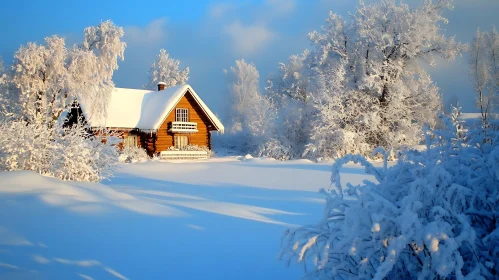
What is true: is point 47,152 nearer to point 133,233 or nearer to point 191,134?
point 133,233

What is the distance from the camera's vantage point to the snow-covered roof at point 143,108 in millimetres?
29822

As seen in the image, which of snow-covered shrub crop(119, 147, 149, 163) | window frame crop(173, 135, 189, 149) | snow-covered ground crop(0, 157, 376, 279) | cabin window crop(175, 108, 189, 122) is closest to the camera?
snow-covered ground crop(0, 157, 376, 279)

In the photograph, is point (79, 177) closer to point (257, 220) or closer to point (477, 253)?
point (257, 220)

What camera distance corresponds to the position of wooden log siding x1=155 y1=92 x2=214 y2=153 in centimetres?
3200

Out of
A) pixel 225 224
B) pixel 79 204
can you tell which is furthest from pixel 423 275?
pixel 79 204

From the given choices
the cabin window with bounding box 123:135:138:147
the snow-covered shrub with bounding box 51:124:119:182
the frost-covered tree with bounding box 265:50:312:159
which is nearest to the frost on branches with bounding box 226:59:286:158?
the frost-covered tree with bounding box 265:50:312:159

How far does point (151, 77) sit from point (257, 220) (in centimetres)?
5585

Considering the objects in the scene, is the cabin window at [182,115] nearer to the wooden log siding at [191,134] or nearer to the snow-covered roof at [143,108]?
the wooden log siding at [191,134]

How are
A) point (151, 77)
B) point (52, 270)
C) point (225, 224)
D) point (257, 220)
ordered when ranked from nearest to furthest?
point (52, 270)
point (225, 224)
point (257, 220)
point (151, 77)

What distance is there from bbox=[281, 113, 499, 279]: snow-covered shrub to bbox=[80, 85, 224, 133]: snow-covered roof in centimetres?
2812

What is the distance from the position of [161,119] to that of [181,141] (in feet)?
14.1

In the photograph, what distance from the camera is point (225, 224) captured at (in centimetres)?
651

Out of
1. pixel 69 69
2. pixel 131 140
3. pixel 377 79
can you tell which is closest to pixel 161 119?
pixel 131 140

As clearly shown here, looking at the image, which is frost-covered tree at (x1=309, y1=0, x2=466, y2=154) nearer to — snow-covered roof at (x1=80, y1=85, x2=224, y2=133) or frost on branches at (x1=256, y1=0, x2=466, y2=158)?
frost on branches at (x1=256, y1=0, x2=466, y2=158)
